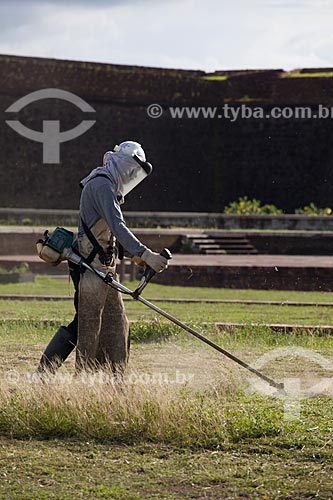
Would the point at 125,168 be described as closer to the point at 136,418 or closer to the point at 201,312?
the point at 136,418

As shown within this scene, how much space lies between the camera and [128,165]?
22.1ft

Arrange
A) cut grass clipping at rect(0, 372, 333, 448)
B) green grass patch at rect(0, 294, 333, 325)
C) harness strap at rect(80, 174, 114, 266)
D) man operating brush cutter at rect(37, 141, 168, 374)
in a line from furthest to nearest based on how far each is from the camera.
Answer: green grass patch at rect(0, 294, 333, 325), harness strap at rect(80, 174, 114, 266), man operating brush cutter at rect(37, 141, 168, 374), cut grass clipping at rect(0, 372, 333, 448)

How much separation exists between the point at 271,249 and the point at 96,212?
656 inches

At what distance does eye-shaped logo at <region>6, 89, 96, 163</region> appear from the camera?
30.7 meters

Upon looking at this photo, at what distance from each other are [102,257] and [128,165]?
1.80ft

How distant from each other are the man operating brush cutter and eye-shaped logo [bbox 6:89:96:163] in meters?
24.1

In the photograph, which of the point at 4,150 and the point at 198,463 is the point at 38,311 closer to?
the point at 198,463

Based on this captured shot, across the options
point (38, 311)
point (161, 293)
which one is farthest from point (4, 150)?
point (38, 311)

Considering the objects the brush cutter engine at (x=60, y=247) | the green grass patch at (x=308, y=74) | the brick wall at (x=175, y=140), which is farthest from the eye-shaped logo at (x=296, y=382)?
the green grass patch at (x=308, y=74)

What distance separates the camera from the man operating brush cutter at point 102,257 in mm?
6562

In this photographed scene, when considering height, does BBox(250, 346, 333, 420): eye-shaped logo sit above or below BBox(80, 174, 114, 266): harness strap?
below

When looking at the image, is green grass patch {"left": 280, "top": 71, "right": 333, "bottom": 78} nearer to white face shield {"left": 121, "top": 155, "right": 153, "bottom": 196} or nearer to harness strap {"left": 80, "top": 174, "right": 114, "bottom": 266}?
white face shield {"left": 121, "top": 155, "right": 153, "bottom": 196}

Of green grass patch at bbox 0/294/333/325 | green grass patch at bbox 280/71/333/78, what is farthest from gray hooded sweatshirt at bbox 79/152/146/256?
green grass patch at bbox 280/71/333/78

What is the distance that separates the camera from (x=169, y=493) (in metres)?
4.96
